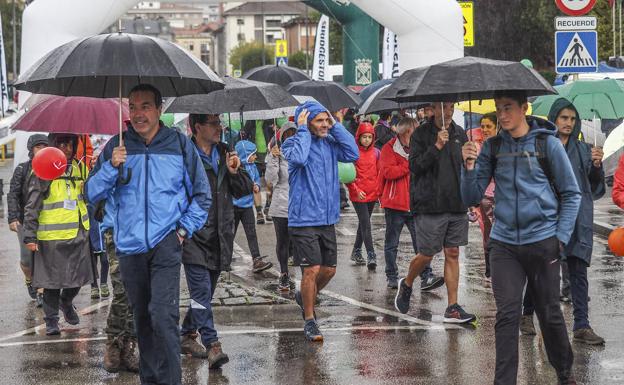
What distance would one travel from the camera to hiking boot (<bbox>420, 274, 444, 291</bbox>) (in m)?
11.4

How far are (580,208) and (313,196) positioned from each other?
1955 mm

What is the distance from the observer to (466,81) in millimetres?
8125

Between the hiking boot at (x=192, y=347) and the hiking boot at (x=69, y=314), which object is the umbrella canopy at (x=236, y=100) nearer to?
the hiking boot at (x=192, y=347)

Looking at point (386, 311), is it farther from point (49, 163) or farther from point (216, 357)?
point (49, 163)

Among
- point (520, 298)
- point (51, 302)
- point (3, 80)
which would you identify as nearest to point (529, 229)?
point (520, 298)

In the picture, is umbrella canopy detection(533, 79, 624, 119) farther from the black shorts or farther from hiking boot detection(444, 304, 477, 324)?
the black shorts

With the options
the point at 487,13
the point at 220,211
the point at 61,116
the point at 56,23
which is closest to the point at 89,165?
the point at 61,116

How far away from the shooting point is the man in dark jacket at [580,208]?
8797 mm

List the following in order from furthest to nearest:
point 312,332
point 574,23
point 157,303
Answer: point 574,23 → point 312,332 → point 157,303

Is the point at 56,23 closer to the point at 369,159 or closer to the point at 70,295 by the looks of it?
the point at 369,159

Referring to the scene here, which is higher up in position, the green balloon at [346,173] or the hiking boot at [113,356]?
the green balloon at [346,173]

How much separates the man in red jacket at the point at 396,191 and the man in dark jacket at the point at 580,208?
2542mm

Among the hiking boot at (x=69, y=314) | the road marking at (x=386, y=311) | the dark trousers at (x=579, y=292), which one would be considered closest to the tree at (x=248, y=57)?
the road marking at (x=386, y=311)

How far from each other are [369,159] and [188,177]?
22.7 ft
